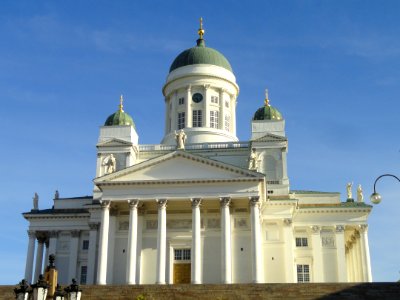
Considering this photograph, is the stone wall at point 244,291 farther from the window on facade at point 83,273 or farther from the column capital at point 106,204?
the window on facade at point 83,273

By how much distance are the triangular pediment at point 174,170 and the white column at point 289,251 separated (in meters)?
8.17

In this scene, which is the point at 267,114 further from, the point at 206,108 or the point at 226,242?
the point at 226,242

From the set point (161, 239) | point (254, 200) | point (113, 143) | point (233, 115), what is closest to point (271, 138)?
point (233, 115)

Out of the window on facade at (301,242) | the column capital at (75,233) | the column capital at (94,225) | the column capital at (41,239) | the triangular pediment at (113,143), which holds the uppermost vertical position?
the triangular pediment at (113,143)

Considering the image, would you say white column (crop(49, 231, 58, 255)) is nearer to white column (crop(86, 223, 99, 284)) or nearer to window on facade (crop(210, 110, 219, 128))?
white column (crop(86, 223, 99, 284))

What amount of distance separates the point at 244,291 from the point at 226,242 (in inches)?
316

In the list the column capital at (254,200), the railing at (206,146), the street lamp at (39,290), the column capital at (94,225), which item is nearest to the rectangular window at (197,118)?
the railing at (206,146)

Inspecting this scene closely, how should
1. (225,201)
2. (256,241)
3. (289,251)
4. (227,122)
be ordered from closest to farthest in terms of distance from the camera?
(256,241)
(225,201)
(289,251)
(227,122)

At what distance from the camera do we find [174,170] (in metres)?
46.1

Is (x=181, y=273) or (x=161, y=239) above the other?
(x=161, y=239)

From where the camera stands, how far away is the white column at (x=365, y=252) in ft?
168

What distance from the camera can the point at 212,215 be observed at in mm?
47625

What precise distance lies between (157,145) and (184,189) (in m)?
11.4

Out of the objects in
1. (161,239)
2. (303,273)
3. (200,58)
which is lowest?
(303,273)
